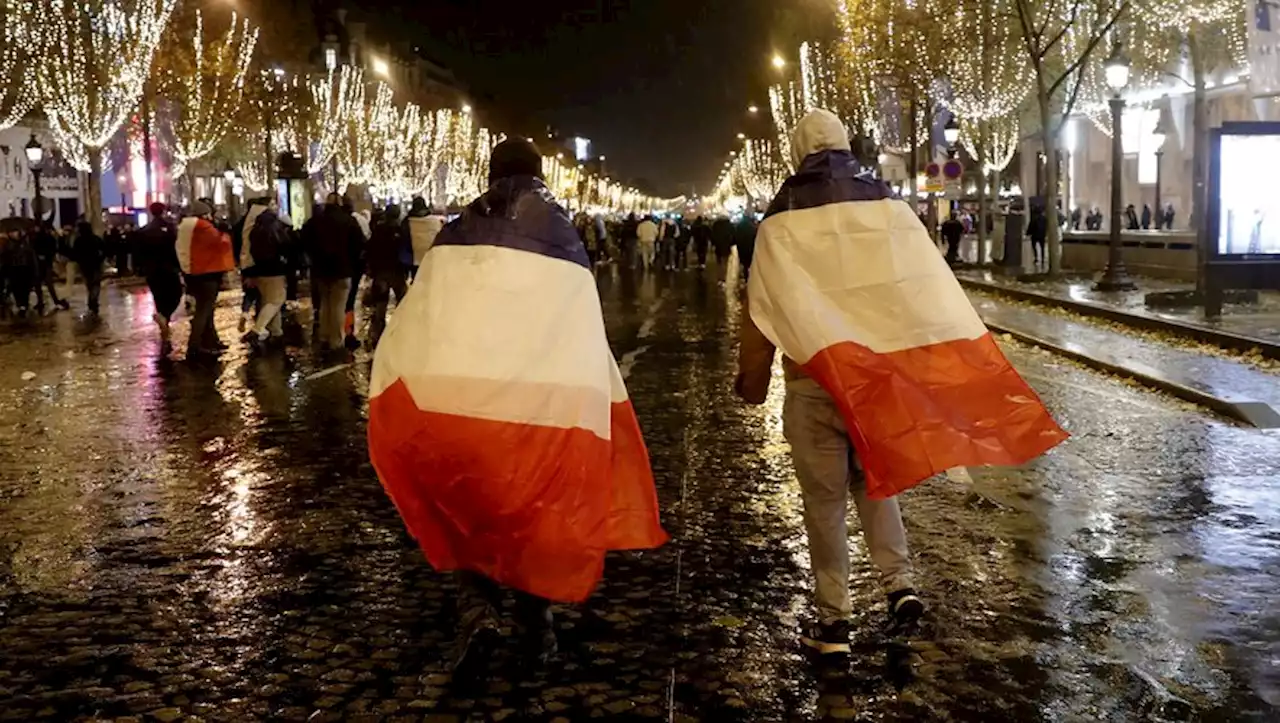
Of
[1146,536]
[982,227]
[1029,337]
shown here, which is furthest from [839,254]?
[982,227]

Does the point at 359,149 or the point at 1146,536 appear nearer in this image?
the point at 1146,536

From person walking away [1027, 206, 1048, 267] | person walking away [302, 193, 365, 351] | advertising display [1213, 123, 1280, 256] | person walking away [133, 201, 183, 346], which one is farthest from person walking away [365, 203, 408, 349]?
person walking away [1027, 206, 1048, 267]

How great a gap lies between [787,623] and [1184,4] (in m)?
28.6

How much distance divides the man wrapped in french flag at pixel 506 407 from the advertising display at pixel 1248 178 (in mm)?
15765

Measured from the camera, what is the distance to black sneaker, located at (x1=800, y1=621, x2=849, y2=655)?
540cm

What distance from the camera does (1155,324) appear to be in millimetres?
19047

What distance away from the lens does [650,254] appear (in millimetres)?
48375

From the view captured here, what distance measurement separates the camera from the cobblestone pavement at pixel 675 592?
5031 millimetres

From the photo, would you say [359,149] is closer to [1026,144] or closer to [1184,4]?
[1026,144]

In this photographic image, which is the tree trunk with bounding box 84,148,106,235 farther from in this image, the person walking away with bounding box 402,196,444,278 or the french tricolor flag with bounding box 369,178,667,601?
the french tricolor flag with bounding box 369,178,667,601

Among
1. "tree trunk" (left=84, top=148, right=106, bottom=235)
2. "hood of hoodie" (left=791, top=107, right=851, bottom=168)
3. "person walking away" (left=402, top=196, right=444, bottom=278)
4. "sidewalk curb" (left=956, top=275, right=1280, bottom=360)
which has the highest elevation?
"tree trunk" (left=84, top=148, right=106, bottom=235)

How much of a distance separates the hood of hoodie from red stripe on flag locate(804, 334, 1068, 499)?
0.78m

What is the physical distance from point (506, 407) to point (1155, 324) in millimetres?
15947

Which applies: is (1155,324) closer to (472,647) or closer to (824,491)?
(824,491)
